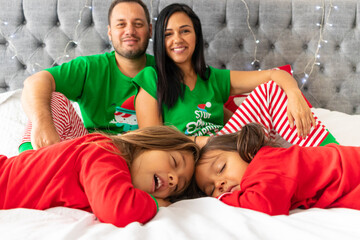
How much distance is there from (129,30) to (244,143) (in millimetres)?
882

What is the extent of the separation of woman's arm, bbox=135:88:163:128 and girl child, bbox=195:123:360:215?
0.44 metres

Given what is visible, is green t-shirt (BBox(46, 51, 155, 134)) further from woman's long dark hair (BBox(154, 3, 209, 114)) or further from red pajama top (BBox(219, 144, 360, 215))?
red pajama top (BBox(219, 144, 360, 215))

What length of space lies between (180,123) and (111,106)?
15.4 inches

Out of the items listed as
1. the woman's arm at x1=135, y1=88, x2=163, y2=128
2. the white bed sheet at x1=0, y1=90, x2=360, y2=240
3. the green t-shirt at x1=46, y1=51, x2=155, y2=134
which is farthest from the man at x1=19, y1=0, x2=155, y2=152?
the white bed sheet at x1=0, y1=90, x2=360, y2=240

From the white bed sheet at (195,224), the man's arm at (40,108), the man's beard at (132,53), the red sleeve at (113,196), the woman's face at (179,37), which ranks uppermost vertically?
the woman's face at (179,37)

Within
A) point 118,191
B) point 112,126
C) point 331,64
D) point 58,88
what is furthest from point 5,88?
point 331,64

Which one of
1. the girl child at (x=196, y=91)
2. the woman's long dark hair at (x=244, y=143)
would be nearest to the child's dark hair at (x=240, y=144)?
the woman's long dark hair at (x=244, y=143)

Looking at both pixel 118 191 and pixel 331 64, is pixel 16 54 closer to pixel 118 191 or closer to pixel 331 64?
pixel 118 191

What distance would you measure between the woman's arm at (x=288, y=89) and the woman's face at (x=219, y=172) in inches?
15.0

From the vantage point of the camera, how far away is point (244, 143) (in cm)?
113

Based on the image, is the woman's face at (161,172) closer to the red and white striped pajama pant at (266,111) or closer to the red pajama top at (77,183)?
the red pajama top at (77,183)

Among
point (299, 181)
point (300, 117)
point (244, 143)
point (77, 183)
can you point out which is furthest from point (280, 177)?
point (77, 183)

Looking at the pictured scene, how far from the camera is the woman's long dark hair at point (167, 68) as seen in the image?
1.54 meters

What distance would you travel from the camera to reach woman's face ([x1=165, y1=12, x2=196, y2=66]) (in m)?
1.57
